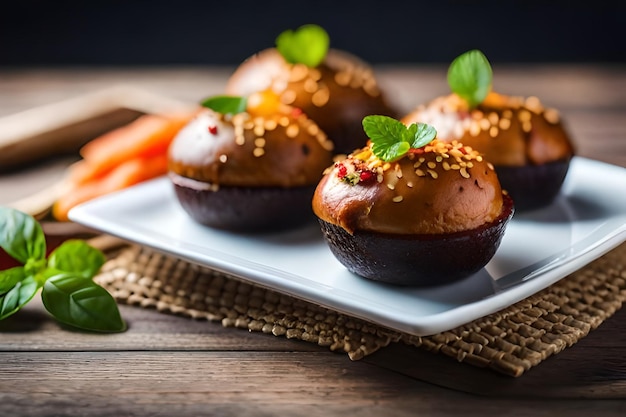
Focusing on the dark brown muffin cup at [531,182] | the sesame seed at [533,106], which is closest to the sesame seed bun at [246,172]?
the dark brown muffin cup at [531,182]

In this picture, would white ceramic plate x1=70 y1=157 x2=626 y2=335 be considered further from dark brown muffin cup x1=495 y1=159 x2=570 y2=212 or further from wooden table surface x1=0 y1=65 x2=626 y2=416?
wooden table surface x1=0 y1=65 x2=626 y2=416

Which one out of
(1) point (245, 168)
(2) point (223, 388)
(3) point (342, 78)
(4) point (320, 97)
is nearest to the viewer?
(2) point (223, 388)

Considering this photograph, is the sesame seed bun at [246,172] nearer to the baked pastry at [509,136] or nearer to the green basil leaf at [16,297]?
the baked pastry at [509,136]

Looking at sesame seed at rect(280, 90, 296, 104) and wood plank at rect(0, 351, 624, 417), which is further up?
sesame seed at rect(280, 90, 296, 104)

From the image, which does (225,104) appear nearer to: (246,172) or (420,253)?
(246,172)

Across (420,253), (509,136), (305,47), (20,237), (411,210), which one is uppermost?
(305,47)

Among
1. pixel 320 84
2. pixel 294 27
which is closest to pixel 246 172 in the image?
pixel 320 84

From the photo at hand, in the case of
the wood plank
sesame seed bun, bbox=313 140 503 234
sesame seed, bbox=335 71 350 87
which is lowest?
the wood plank

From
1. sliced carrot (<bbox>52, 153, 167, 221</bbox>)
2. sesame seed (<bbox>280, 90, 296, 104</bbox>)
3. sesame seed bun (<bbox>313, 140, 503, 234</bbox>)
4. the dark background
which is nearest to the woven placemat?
sesame seed bun (<bbox>313, 140, 503, 234</bbox>)
